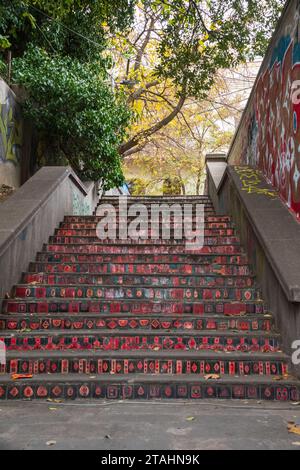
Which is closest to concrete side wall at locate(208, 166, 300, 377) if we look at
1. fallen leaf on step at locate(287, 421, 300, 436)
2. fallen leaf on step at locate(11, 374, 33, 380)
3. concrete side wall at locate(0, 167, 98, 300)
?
fallen leaf on step at locate(287, 421, 300, 436)

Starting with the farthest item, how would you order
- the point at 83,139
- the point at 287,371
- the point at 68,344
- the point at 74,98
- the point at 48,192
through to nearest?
the point at 83,139 → the point at 74,98 → the point at 48,192 → the point at 68,344 → the point at 287,371

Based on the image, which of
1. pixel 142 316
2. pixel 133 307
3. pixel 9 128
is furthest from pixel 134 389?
pixel 9 128

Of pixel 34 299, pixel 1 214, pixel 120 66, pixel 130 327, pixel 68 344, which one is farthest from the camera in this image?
pixel 120 66

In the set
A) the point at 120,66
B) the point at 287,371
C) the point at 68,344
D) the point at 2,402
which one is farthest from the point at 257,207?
the point at 120,66

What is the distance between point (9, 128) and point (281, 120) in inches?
209

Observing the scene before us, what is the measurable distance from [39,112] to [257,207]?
5386mm

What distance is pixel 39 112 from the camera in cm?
869

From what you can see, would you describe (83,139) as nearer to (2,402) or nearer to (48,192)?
(48,192)

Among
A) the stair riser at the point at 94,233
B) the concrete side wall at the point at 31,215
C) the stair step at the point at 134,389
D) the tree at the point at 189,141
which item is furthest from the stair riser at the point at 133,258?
the tree at the point at 189,141

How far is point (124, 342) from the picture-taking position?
4.20 metres

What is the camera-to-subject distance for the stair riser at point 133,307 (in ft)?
15.4

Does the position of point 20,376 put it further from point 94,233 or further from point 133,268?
point 94,233

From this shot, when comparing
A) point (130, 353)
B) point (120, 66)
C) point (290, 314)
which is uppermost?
point (120, 66)

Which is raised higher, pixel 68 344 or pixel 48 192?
pixel 48 192
